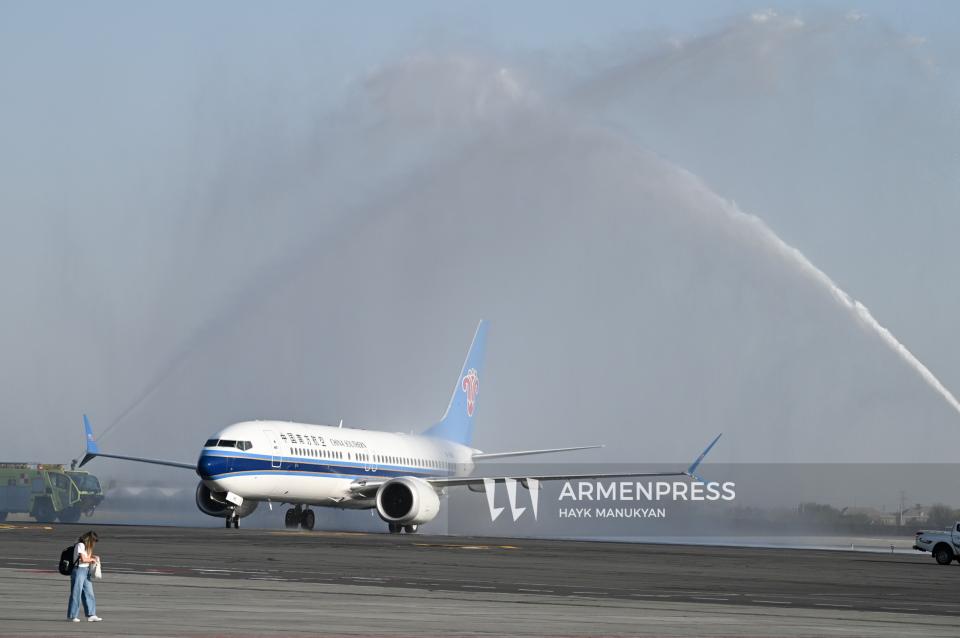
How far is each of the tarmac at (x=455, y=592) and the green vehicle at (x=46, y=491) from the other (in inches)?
1189

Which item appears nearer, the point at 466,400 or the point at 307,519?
the point at 307,519

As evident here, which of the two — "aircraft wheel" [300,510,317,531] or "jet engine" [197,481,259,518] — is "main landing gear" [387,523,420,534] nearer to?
"aircraft wheel" [300,510,317,531]

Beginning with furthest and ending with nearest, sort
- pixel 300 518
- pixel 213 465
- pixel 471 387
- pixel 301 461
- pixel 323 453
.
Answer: pixel 471 387
pixel 300 518
pixel 323 453
pixel 301 461
pixel 213 465

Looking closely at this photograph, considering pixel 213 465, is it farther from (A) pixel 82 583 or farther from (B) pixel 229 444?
(A) pixel 82 583

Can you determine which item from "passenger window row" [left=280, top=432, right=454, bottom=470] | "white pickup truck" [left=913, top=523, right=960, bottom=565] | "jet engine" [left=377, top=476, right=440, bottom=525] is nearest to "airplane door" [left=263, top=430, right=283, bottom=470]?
"passenger window row" [left=280, top=432, right=454, bottom=470]

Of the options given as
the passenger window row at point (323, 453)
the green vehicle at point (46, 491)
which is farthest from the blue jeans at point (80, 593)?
the green vehicle at point (46, 491)

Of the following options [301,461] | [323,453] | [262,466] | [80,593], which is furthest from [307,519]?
[80,593]

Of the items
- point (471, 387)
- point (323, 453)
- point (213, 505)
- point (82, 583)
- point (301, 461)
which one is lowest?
point (82, 583)

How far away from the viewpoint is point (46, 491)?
78875 mm

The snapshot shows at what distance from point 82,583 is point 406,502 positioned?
44844 mm

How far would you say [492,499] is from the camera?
7556 centimetres

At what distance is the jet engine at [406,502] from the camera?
211ft

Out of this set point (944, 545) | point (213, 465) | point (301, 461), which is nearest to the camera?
point (944, 545)

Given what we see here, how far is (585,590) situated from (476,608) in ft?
18.9
